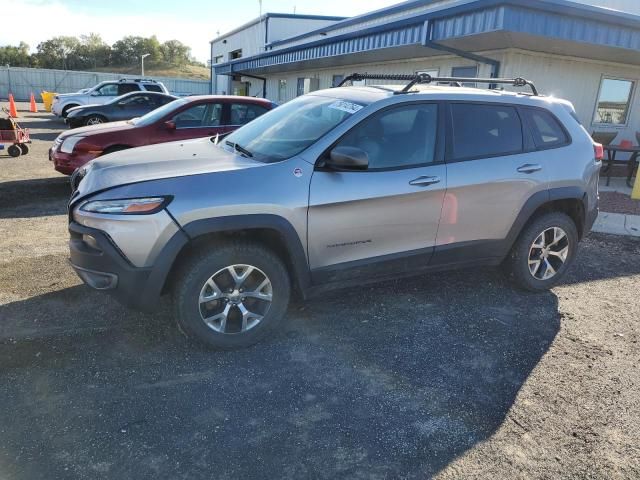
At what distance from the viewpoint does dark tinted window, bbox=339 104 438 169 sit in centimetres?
371

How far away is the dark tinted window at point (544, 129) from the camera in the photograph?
4445mm

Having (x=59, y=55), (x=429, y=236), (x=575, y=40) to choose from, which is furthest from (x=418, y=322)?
(x=59, y=55)

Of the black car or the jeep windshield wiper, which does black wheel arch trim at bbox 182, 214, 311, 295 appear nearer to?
the jeep windshield wiper

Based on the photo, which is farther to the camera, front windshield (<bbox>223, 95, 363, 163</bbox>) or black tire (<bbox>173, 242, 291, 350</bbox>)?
→ front windshield (<bbox>223, 95, 363, 163</bbox>)

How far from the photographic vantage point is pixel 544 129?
14.8ft

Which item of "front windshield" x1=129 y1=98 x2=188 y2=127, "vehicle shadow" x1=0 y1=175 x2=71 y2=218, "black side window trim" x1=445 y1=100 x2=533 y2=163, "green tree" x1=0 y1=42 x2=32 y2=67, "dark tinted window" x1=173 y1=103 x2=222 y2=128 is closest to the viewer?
"black side window trim" x1=445 y1=100 x2=533 y2=163

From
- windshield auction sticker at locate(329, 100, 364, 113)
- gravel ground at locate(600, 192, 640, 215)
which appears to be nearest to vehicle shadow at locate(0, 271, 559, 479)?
windshield auction sticker at locate(329, 100, 364, 113)

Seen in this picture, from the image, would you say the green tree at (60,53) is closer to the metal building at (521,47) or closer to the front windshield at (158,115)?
the metal building at (521,47)

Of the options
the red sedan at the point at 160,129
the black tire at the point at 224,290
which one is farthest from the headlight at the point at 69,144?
the black tire at the point at 224,290

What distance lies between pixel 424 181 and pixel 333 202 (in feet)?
2.69

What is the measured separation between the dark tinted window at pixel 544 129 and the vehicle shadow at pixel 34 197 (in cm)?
602

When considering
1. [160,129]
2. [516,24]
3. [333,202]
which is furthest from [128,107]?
[333,202]

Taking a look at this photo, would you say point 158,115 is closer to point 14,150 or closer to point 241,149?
point 241,149

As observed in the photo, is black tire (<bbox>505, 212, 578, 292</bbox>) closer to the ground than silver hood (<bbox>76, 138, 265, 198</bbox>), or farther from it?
closer to the ground
